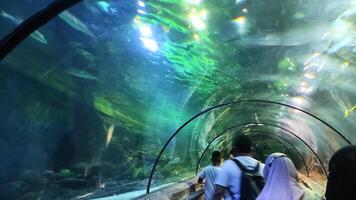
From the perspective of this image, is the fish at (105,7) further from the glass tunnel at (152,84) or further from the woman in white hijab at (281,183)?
the woman in white hijab at (281,183)

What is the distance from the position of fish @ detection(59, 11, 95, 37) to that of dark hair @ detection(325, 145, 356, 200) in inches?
420

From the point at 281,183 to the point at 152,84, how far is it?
36.2 feet

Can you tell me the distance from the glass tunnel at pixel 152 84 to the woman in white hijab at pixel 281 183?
10.7ft

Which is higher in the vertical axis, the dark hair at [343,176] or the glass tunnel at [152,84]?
the glass tunnel at [152,84]

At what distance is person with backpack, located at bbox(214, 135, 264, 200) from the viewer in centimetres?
411

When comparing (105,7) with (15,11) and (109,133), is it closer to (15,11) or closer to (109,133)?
(15,11)

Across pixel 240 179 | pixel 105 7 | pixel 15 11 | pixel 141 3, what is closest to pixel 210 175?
pixel 240 179

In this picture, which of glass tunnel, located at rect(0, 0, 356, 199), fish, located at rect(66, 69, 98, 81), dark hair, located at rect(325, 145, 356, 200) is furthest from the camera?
fish, located at rect(66, 69, 98, 81)

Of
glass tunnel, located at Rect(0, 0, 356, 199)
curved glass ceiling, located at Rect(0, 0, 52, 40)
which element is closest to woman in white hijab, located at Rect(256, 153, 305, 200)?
glass tunnel, located at Rect(0, 0, 356, 199)

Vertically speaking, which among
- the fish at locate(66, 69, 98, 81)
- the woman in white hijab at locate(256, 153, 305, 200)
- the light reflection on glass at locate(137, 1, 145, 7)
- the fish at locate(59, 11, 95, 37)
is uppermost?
the fish at locate(59, 11, 95, 37)

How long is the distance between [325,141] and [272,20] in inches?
415

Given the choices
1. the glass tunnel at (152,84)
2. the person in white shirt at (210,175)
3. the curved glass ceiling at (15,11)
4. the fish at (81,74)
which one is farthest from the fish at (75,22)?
the person in white shirt at (210,175)

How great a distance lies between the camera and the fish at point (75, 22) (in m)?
11.2

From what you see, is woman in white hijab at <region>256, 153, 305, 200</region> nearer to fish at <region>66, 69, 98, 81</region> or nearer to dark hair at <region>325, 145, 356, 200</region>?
dark hair at <region>325, 145, 356, 200</region>
